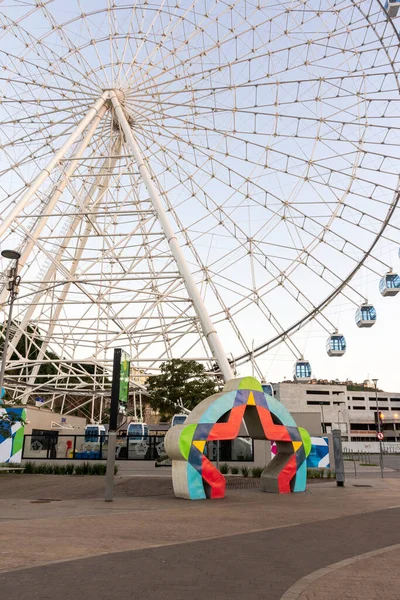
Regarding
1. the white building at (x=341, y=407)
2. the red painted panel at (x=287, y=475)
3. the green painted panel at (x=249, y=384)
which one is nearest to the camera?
the green painted panel at (x=249, y=384)

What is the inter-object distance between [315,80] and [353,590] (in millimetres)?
27687

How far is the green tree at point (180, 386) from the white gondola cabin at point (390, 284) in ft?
48.5

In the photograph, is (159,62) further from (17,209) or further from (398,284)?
(398,284)

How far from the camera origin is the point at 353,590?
6180 mm

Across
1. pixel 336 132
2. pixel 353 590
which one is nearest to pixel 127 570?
pixel 353 590

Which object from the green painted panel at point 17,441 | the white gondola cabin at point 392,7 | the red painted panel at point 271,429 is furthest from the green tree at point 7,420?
the white gondola cabin at point 392,7

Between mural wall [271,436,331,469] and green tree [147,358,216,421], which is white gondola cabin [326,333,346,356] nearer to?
mural wall [271,436,331,469]

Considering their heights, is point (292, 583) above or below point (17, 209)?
below

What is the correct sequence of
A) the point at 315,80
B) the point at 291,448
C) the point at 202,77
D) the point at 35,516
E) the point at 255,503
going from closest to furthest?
the point at 35,516 < the point at 255,503 < the point at 291,448 < the point at 315,80 < the point at 202,77

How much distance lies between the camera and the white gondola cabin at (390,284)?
2850cm

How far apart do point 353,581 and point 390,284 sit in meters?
24.1

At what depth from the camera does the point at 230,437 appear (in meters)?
18.0

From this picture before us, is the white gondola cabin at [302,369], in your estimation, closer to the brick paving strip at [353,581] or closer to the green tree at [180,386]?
the green tree at [180,386]

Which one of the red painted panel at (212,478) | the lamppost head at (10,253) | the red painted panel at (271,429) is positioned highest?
the lamppost head at (10,253)
